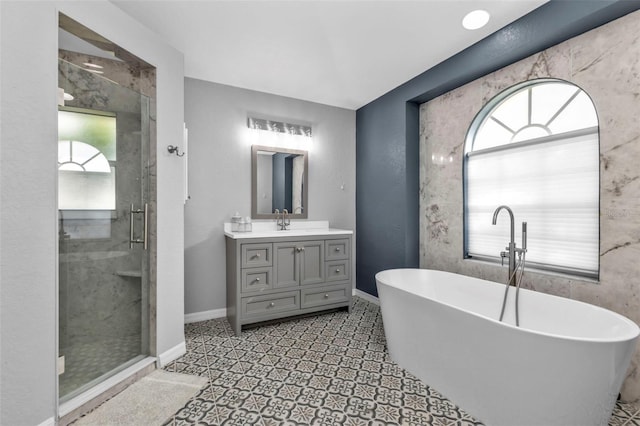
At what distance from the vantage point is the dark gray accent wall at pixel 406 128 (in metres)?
1.94

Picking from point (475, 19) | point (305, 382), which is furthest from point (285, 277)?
point (475, 19)

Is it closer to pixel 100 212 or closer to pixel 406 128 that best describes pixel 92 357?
pixel 100 212

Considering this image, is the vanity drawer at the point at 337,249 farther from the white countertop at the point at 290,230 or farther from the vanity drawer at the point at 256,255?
the vanity drawer at the point at 256,255

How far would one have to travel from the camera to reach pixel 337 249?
128 inches

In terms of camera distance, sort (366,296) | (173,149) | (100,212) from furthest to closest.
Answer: (366,296), (173,149), (100,212)

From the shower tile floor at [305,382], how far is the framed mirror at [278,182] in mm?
1312

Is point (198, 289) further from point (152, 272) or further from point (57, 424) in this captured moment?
point (57, 424)

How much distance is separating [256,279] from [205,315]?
81cm

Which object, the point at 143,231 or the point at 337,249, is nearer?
the point at 143,231

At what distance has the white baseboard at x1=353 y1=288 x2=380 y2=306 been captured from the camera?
3671mm

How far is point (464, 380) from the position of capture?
1722 mm

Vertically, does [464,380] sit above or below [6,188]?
below

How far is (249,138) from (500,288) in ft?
9.21

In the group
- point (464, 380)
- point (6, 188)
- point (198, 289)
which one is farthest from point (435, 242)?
point (6, 188)
